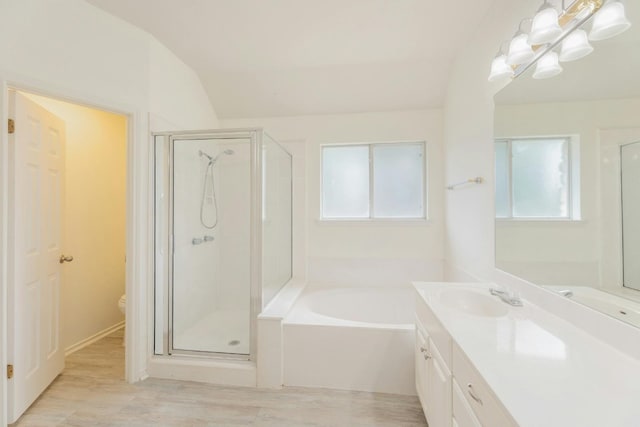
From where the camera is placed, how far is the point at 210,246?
2648mm

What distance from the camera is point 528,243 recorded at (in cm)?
151

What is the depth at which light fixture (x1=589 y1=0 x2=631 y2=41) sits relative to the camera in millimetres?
981

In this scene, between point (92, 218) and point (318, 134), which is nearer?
point (92, 218)

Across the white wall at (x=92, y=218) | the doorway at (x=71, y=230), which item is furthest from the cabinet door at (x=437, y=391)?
the white wall at (x=92, y=218)

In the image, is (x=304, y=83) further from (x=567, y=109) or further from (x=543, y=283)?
(x=543, y=283)

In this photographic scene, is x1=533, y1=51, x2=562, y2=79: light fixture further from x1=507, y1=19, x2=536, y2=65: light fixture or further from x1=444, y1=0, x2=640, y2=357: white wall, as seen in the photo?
x1=444, y1=0, x2=640, y2=357: white wall

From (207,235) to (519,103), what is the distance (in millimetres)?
2543

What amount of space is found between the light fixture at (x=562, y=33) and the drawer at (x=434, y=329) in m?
1.28

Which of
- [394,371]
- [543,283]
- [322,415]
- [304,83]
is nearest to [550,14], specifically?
[543,283]

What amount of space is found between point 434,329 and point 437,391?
0.27 meters

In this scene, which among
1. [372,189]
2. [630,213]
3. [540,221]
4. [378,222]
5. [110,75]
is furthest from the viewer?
[372,189]

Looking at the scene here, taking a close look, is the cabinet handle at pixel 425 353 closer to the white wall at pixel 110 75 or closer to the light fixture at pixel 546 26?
the light fixture at pixel 546 26

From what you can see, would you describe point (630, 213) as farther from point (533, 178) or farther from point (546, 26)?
point (546, 26)

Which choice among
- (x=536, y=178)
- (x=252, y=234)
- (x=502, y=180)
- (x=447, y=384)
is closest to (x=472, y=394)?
(x=447, y=384)
